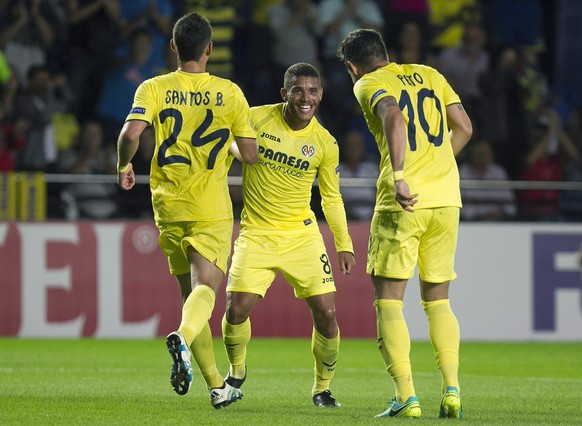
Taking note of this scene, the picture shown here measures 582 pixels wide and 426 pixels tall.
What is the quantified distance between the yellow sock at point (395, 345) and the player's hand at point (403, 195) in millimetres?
601

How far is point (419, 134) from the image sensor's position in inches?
279

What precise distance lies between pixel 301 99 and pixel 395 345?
1710 millimetres

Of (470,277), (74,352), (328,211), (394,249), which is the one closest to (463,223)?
(470,277)

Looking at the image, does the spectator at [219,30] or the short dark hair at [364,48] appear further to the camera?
the spectator at [219,30]

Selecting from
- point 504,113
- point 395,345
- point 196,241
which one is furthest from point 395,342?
point 504,113

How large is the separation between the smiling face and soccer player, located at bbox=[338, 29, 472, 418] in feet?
2.09

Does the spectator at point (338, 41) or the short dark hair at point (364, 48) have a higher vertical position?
the spectator at point (338, 41)

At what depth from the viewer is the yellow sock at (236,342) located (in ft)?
26.0

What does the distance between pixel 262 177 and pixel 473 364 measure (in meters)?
4.08

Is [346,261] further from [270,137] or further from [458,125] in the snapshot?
[458,125]

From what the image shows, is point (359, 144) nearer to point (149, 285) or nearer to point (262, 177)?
point (149, 285)

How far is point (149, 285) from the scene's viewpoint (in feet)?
44.6

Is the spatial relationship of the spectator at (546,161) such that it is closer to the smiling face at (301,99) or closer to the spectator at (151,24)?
the spectator at (151,24)

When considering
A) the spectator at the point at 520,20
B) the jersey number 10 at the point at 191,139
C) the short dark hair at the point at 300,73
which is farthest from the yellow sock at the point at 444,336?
the spectator at the point at 520,20
